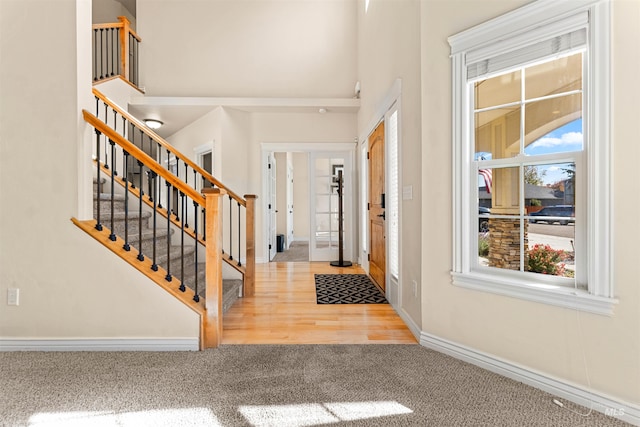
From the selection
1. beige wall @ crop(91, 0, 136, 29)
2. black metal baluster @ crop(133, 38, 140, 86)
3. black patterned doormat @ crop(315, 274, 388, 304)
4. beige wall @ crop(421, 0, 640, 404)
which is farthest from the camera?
beige wall @ crop(91, 0, 136, 29)

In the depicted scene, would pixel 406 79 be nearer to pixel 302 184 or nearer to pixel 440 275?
pixel 440 275

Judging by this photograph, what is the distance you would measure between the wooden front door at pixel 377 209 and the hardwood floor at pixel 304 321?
2.27 ft

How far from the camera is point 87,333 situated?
220 cm

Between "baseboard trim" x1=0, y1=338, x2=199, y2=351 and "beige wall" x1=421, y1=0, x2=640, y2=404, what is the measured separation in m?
1.79

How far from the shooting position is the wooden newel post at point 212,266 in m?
2.22

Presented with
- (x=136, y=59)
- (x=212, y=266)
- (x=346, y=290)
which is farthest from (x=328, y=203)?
(x=136, y=59)

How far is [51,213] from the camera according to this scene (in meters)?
2.18

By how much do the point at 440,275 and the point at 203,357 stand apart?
66.8 inches

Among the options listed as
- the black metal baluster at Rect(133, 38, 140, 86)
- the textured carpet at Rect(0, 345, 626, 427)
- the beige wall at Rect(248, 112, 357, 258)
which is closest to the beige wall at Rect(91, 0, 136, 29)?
the black metal baluster at Rect(133, 38, 140, 86)

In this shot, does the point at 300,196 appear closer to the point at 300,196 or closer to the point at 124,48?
the point at 300,196

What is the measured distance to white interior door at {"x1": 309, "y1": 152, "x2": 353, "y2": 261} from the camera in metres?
5.60

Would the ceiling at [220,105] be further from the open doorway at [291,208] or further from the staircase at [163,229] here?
the open doorway at [291,208]

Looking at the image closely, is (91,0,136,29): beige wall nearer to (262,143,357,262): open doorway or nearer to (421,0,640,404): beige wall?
(262,143,357,262): open doorway

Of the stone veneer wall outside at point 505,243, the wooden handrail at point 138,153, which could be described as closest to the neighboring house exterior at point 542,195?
the stone veneer wall outside at point 505,243
